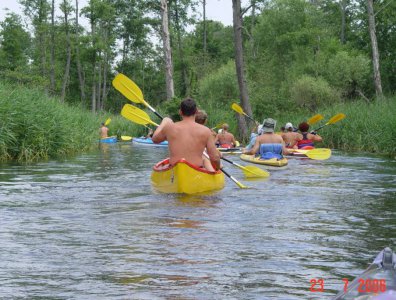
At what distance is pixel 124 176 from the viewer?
1230cm

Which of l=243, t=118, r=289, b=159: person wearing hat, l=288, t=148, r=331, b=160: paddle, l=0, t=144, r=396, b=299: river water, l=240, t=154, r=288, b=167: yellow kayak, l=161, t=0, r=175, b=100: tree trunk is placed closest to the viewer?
l=0, t=144, r=396, b=299: river water

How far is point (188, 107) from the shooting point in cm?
852

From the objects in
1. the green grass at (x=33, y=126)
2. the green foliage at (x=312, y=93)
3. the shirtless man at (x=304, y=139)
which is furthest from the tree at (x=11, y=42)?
the shirtless man at (x=304, y=139)

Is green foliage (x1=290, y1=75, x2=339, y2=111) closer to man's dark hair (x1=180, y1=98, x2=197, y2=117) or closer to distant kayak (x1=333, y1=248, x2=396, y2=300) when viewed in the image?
man's dark hair (x1=180, y1=98, x2=197, y2=117)

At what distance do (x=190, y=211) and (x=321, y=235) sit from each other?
1832mm

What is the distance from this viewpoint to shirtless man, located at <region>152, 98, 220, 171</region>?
340 inches

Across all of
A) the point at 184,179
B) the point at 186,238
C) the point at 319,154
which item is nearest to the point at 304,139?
the point at 319,154

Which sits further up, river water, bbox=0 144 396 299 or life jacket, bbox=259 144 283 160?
life jacket, bbox=259 144 283 160

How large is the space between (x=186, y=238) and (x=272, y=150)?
7.95m

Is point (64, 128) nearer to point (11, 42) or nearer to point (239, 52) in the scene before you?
point (239, 52)

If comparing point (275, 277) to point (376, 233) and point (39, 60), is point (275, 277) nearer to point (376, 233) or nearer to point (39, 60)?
point (376, 233)

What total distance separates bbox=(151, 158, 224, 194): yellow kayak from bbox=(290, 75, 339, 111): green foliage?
80.9ft

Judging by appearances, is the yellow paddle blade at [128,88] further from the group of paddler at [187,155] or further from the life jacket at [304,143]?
the life jacket at [304,143]

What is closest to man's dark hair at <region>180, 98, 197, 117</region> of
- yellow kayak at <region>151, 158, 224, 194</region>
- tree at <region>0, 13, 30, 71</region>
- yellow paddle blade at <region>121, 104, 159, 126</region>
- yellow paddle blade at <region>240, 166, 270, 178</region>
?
yellow kayak at <region>151, 158, 224, 194</region>
